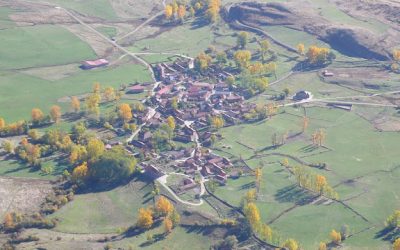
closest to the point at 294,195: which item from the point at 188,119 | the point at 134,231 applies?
the point at 134,231

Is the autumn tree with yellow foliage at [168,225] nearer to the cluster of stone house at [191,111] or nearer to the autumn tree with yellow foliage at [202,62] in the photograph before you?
the cluster of stone house at [191,111]

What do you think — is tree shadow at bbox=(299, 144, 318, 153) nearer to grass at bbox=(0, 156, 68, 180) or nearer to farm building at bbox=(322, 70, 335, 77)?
farm building at bbox=(322, 70, 335, 77)

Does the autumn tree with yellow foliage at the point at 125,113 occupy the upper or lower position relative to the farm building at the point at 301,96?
upper

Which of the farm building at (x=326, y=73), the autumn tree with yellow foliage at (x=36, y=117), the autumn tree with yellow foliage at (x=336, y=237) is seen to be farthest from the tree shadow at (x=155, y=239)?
the farm building at (x=326, y=73)

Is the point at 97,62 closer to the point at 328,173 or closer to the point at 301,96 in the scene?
the point at 301,96

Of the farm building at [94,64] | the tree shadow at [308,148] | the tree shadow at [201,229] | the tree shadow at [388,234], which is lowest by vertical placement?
the tree shadow at [388,234]

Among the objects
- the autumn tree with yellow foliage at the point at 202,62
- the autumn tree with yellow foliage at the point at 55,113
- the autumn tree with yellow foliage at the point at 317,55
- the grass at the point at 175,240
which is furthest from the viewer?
the autumn tree with yellow foliage at the point at 317,55

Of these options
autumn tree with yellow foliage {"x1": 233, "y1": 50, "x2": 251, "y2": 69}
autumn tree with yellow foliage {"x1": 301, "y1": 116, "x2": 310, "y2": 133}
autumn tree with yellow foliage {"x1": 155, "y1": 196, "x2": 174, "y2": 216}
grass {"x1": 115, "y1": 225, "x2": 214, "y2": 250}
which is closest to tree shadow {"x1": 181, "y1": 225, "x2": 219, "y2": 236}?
grass {"x1": 115, "y1": 225, "x2": 214, "y2": 250}
